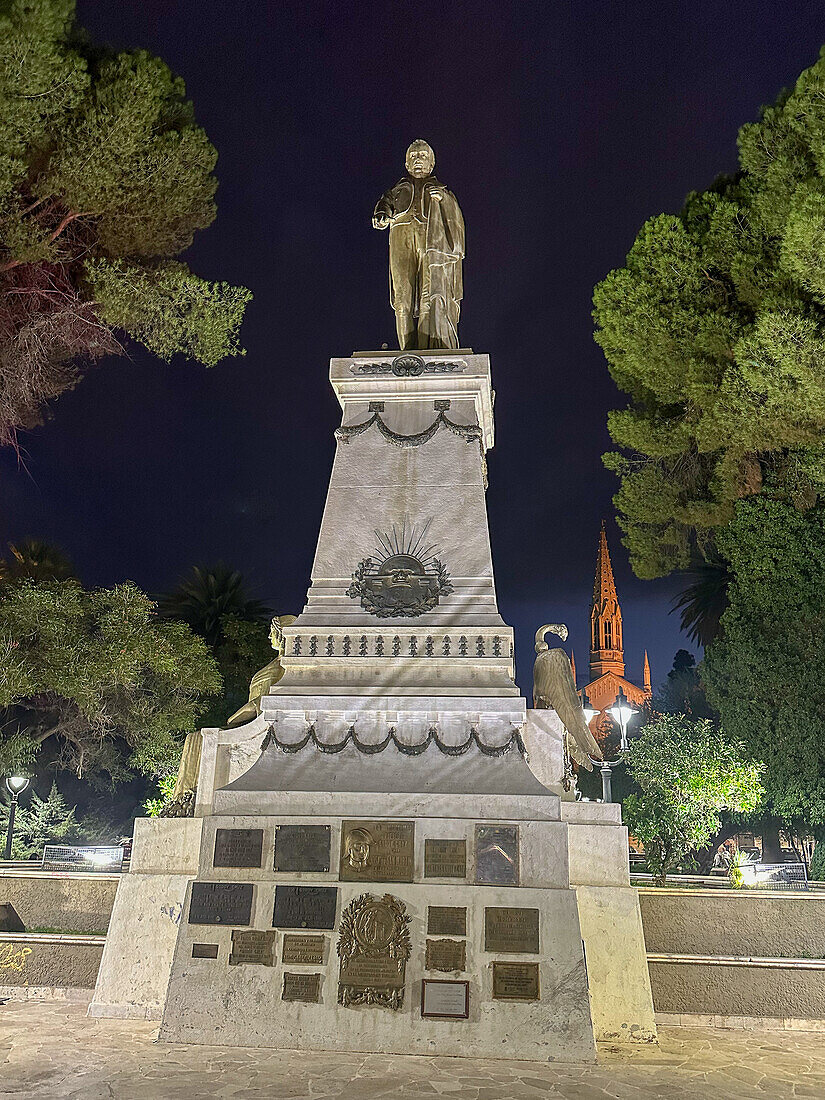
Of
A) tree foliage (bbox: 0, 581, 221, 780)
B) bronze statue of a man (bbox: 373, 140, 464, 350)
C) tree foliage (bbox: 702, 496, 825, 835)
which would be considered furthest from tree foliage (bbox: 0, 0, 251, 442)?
tree foliage (bbox: 702, 496, 825, 835)

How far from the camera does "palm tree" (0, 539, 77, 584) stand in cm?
2084

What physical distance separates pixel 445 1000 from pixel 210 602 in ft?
66.2

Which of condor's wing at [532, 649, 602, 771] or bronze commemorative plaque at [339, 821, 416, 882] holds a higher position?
condor's wing at [532, 649, 602, 771]

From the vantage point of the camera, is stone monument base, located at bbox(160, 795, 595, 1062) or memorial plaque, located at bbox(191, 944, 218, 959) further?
memorial plaque, located at bbox(191, 944, 218, 959)

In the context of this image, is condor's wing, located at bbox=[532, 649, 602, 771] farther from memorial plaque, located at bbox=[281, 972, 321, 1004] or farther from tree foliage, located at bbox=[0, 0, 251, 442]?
tree foliage, located at bbox=[0, 0, 251, 442]

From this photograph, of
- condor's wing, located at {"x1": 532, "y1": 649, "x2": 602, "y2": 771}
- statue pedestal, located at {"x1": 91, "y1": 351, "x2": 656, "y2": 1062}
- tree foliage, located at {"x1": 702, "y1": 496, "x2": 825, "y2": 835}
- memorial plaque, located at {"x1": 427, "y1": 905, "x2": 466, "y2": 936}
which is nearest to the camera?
statue pedestal, located at {"x1": 91, "y1": 351, "x2": 656, "y2": 1062}

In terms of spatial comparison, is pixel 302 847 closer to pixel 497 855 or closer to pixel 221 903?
pixel 221 903

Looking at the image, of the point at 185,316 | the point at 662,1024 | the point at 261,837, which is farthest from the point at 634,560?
the point at 261,837

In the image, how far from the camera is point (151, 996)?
782cm

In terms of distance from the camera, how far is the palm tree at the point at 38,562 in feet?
68.4

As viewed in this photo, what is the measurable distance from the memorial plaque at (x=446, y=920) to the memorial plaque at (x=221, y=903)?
142 cm

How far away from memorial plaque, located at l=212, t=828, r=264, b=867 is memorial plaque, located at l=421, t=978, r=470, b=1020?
167cm

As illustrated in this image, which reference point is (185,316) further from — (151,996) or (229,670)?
(229,670)

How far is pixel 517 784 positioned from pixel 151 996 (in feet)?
12.1
